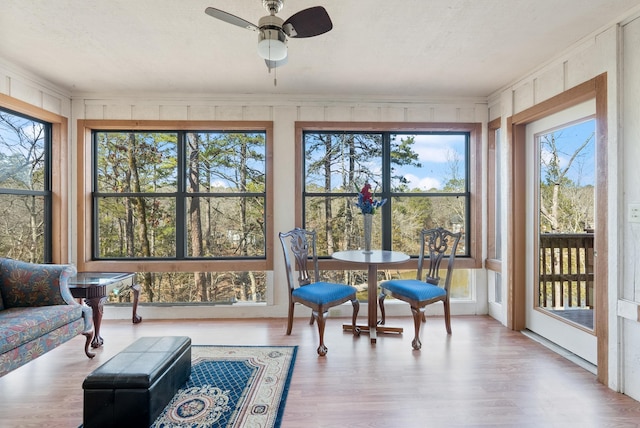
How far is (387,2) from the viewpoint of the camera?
84.7 inches

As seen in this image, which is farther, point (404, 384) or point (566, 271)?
point (566, 271)

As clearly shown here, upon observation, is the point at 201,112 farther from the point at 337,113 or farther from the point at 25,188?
the point at 25,188

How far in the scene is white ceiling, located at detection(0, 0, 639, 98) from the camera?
87.1 inches

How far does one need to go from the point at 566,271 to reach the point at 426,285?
1.26m

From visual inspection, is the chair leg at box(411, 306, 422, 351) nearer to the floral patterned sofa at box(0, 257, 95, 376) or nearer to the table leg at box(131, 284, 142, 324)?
the floral patterned sofa at box(0, 257, 95, 376)

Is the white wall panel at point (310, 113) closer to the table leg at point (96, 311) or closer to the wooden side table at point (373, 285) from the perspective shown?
the wooden side table at point (373, 285)

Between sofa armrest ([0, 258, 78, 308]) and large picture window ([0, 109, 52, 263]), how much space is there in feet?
2.37

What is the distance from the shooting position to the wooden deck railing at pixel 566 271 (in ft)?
9.46

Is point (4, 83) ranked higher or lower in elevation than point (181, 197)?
higher

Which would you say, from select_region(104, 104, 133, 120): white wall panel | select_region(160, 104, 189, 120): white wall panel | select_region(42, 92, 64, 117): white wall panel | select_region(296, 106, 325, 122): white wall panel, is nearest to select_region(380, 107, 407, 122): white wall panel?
select_region(296, 106, 325, 122): white wall panel

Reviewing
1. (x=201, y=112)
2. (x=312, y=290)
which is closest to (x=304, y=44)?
(x=201, y=112)

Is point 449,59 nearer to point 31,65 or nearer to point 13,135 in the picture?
point 31,65

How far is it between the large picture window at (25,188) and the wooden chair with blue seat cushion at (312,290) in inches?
103

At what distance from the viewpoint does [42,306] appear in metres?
2.66
